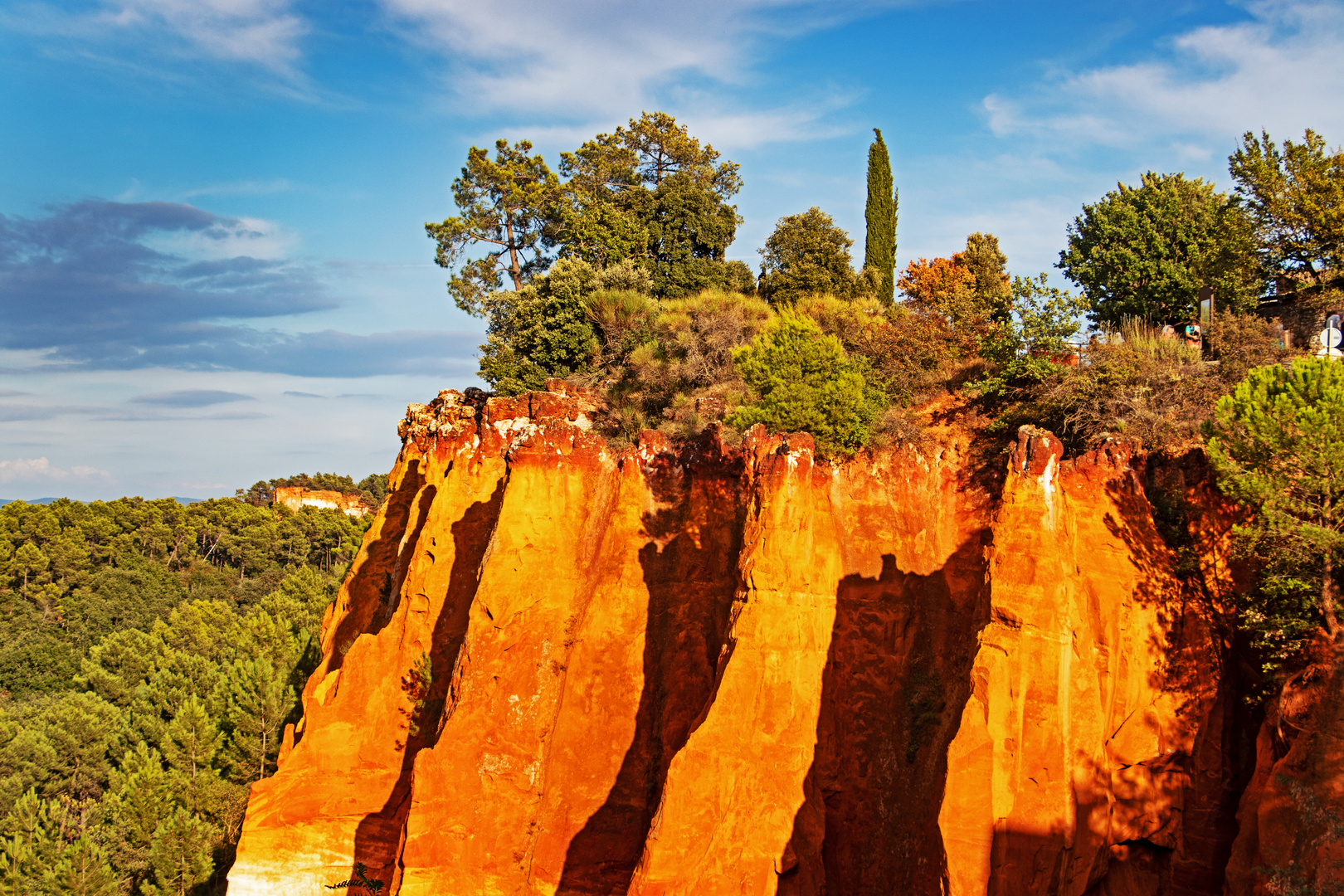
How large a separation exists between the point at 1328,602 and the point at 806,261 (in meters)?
25.8

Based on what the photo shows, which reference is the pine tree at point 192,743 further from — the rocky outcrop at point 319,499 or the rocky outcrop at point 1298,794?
the rocky outcrop at point 319,499

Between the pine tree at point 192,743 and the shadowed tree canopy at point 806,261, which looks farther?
the shadowed tree canopy at point 806,261

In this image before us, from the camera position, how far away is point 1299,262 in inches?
838

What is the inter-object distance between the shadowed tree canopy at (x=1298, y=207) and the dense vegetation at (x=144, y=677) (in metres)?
29.9

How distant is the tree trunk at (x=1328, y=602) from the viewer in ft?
32.6

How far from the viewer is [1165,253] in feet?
82.1

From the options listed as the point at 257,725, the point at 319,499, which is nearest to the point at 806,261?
the point at 257,725

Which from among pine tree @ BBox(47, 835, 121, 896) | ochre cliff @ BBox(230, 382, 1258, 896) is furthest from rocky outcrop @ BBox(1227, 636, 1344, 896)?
pine tree @ BBox(47, 835, 121, 896)

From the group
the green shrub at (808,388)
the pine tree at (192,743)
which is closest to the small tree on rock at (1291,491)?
the green shrub at (808,388)

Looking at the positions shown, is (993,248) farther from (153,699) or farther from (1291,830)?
(153,699)

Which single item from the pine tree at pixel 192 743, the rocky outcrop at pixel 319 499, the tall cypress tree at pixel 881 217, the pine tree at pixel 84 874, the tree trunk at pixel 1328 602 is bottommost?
the pine tree at pixel 84 874

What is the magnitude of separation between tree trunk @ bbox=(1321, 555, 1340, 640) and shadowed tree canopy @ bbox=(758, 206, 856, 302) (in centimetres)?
2385

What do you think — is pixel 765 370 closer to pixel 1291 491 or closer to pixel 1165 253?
pixel 1291 491

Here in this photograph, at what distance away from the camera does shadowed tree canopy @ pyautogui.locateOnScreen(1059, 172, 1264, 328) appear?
874 inches
